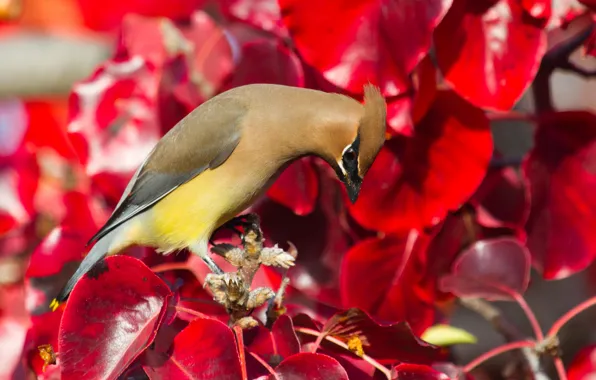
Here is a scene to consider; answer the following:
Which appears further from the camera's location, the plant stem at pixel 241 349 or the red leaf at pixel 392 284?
the red leaf at pixel 392 284

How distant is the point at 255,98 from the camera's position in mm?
1036

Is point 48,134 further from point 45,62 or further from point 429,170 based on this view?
point 429,170

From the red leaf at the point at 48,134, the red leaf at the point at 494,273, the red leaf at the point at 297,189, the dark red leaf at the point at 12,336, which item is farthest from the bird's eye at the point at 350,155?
the red leaf at the point at 48,134

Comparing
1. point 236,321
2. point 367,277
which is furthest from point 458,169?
point 236,321

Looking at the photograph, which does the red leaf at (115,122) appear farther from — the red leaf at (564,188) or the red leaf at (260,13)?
the red leaf at (564,188)

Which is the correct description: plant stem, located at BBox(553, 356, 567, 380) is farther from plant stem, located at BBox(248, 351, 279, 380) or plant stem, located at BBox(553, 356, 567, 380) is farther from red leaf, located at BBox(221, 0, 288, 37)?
red leaf, located at BBox(221, 0, 288, 37)

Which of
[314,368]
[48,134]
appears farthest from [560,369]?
[48,134]

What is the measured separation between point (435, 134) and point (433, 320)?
28 cm

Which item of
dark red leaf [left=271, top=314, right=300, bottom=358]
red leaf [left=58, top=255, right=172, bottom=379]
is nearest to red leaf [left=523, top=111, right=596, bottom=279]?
dark red leaf [left=271, top=314, right=300, bottom=358]

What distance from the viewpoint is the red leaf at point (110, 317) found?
2.71 ft

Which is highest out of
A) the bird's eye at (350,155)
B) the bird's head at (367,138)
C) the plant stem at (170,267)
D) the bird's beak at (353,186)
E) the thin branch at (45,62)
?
the bird's head at (367,138)

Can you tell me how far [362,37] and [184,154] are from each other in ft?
0.91

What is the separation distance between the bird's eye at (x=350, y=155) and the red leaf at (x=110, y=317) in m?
0.28

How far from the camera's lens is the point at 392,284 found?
114 cm
